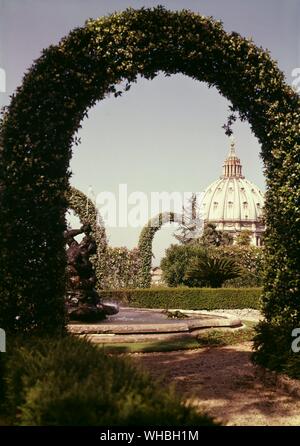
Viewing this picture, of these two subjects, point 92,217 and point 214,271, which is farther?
point 214,271

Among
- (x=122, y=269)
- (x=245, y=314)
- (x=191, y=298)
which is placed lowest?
(x=245, y=314)

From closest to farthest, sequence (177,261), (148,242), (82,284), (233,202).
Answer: (82,284) → (148,242) → (177,261) → (233,202)

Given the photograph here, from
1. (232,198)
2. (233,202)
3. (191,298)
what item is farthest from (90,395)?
(232,198)

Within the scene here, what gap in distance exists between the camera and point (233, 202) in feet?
523

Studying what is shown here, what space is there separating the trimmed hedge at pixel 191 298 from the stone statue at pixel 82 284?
1139 centimetres

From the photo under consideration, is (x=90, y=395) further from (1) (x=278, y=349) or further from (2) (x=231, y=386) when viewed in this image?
(1) (x=278, y=349)

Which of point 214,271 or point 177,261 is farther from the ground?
point 177,261

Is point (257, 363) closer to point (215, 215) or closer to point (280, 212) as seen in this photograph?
point (280, 212)

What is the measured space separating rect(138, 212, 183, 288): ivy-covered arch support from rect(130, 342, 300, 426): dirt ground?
22792mm

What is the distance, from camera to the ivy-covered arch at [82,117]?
841cm

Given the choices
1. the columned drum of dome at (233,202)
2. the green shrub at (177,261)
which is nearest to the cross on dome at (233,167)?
the columned drum of dome at (233,202)

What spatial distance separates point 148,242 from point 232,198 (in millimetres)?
126956

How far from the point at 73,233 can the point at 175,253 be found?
2481 cm
